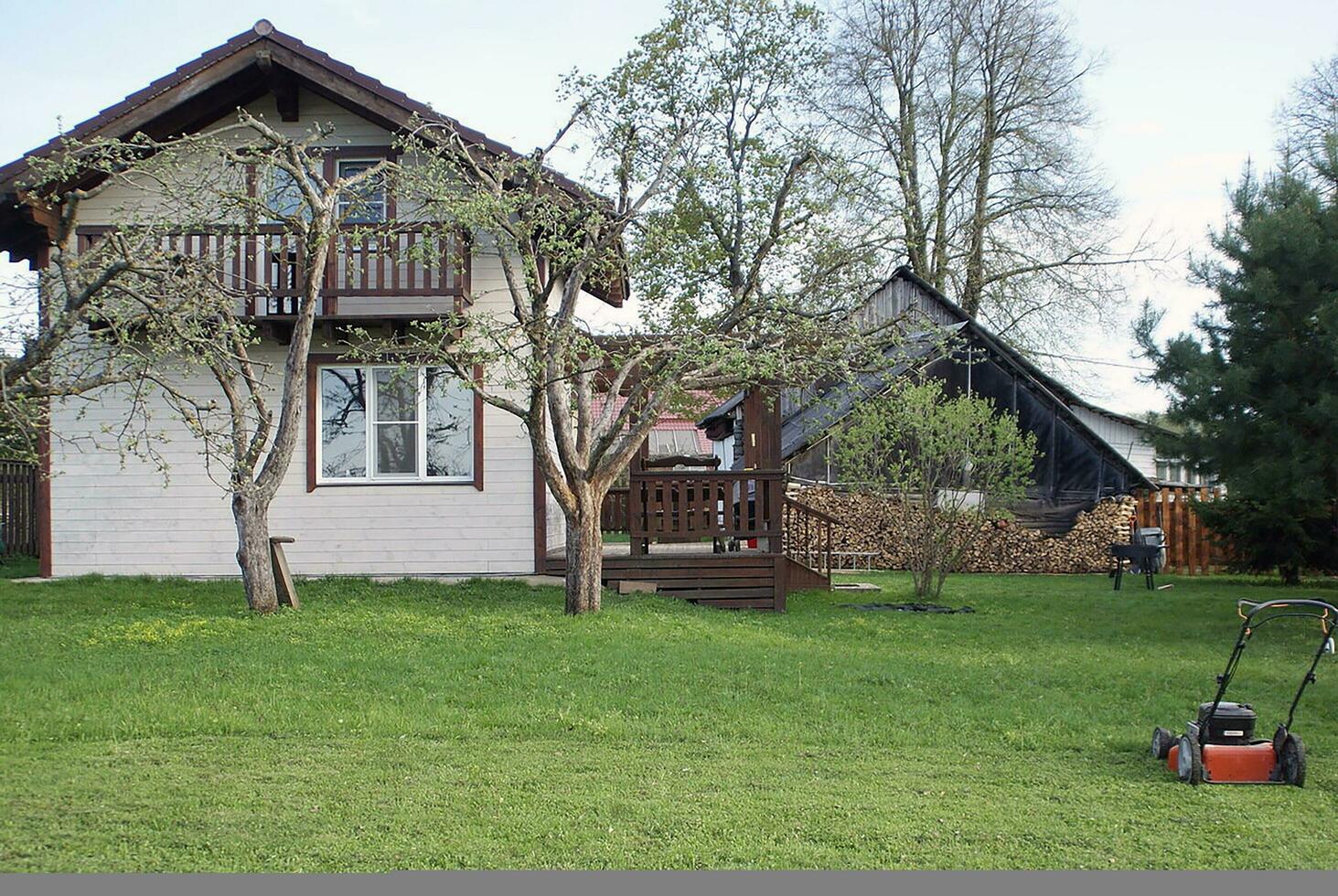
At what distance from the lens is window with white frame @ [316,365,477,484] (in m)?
15.1

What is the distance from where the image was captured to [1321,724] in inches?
327

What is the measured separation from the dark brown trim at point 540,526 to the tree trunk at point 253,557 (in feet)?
12.6

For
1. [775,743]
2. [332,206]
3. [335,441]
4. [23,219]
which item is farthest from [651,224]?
[23,219]

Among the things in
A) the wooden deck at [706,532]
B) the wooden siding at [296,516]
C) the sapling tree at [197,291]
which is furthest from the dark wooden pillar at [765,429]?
the sapling tree at [197,291]

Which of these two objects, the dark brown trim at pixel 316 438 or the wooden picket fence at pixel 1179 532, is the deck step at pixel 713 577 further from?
the wooden picket fence at pixel 1179 532

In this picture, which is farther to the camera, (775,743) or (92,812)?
(775,743)

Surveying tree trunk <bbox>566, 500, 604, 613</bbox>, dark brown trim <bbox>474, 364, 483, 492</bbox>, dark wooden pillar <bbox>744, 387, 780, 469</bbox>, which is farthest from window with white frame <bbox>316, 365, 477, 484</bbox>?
dark wooden pillar <bbox>744, 387, 780, 469</bbox>

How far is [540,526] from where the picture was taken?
14.9 meters

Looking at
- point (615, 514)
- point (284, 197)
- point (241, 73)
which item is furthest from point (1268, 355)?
point (615, 514)

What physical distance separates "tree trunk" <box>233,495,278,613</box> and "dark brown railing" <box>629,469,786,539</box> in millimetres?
4232

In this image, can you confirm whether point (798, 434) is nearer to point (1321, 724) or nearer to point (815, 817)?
point (1321, 724)

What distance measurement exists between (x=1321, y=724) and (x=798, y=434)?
47.9 ft

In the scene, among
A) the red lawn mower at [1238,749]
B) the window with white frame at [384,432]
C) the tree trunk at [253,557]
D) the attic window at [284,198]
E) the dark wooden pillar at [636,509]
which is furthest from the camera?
the window with white frame at [384,432]

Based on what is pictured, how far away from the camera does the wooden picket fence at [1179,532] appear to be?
22.3 m
